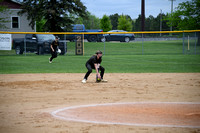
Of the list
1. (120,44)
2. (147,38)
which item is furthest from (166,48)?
(120,44)

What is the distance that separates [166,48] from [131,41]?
17.2 ft

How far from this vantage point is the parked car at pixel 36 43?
28.3 meters

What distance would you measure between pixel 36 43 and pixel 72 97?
67.5 ft

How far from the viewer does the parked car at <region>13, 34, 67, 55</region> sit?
28.3 metres

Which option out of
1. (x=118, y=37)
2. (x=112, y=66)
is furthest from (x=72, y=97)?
(x=118, y=37)

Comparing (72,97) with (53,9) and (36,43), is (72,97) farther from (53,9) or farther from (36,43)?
(53,9)

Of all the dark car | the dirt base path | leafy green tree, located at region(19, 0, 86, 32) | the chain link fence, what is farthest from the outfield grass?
leafy green tree, located at region(19, 0, 86, 32)

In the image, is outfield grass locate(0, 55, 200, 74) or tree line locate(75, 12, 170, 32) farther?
tree line locate(75, 12, 170, 32)

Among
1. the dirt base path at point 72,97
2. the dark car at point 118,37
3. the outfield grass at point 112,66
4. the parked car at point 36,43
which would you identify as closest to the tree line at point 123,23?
the dark car at point 118,37

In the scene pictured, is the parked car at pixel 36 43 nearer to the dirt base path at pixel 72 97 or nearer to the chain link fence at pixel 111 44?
the chain link fence at pixel 111 44

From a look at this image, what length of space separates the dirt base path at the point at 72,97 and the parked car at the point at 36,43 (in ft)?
53.7

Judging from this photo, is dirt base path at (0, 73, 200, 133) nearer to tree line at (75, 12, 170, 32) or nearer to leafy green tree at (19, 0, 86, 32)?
leafy green tree at (19, 0, 86, 32)

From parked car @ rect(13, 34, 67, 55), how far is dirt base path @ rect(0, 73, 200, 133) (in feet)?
53.7

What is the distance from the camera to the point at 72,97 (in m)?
8.80
